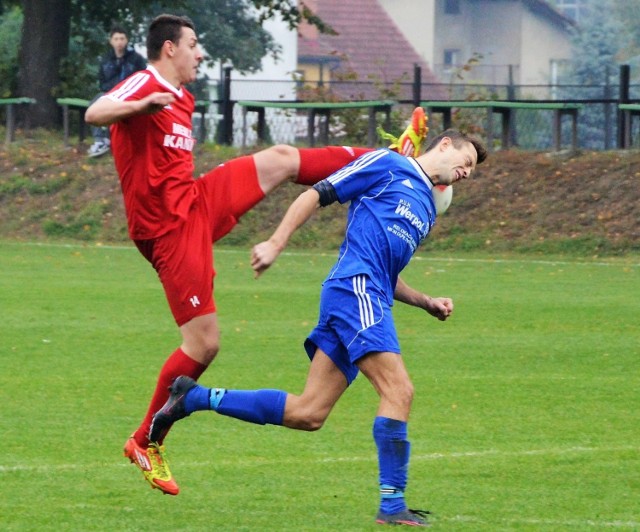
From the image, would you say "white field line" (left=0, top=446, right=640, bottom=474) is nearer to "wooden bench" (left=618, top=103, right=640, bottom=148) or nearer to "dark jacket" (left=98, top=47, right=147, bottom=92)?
"dark jacket" (left=98, top=47, right=147, bottom=92)

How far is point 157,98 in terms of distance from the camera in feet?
22.0

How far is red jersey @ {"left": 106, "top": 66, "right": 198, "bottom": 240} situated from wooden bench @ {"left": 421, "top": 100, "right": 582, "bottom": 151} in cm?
1712

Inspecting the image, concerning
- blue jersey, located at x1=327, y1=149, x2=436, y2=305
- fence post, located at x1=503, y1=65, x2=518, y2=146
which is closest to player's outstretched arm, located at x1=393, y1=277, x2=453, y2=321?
blue jersey, located at x1=327, y1=149, x2=436, y2=305

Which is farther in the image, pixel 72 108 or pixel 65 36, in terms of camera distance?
pixel 65 36

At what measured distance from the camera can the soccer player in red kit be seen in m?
7.19

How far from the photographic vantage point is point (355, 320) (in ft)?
21.3

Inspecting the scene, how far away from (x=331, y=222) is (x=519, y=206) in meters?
2.95

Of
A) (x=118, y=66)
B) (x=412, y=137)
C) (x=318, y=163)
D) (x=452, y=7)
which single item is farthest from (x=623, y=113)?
(x=452, y=7)

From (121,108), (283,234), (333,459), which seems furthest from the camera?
(333,459)

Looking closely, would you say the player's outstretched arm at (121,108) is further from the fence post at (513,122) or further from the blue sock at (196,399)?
the fence post at (513,122)

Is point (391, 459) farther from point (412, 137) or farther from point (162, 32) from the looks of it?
point (162, 32)

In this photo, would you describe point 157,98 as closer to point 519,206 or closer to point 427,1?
point 519,206

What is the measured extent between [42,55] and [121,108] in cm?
2172

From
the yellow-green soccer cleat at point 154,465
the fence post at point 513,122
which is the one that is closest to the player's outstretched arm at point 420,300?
the yellow-green soccer cleat at point 154,465
